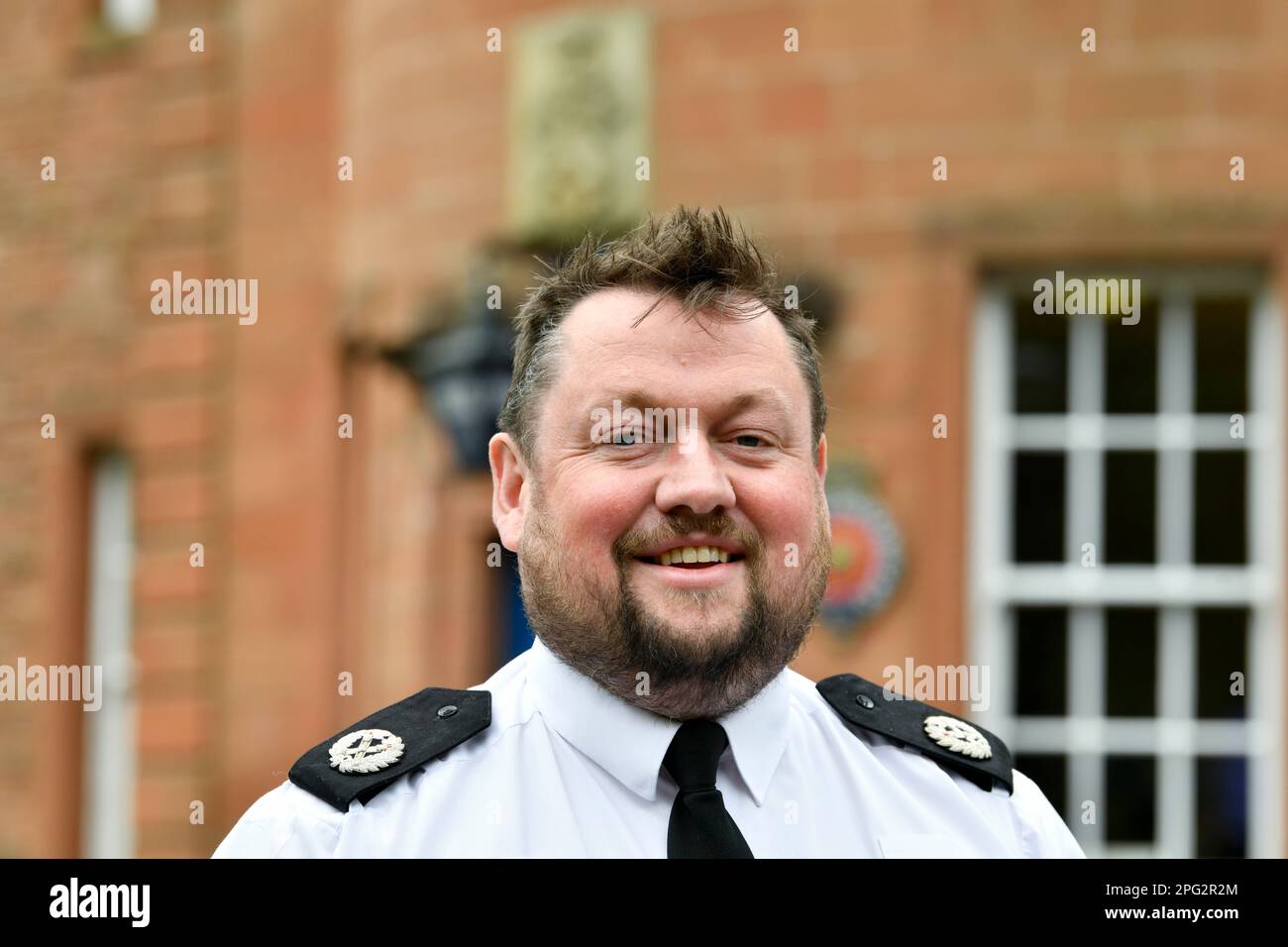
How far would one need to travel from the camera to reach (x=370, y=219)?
765 centimetres

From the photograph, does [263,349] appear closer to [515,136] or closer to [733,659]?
[515,136]

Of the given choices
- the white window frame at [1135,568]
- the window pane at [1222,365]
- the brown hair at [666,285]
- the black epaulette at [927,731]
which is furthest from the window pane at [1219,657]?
the brown hair at [666,285]

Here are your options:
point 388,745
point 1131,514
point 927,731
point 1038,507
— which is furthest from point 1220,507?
point 388,745

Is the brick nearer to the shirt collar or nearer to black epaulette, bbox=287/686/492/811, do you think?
black epaulette, bbox=287/686/492/811

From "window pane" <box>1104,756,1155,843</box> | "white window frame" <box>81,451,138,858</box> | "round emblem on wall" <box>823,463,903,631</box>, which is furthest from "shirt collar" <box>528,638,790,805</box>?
"white window frame" <box>81,451,138,858</box>

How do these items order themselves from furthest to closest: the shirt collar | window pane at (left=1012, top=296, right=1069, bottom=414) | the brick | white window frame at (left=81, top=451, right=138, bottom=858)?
white window frame at (left=81, top=451, right=138, bottom=858) → the brick → window pane at (left=1012, top=296, right=1069, bottom=414) → the shirt collar

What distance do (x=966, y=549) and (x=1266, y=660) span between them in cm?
111

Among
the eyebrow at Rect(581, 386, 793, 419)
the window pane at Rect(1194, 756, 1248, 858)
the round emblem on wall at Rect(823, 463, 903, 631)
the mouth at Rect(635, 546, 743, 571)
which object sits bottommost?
the window pane at Rect(1194, 756, 1248, 858)

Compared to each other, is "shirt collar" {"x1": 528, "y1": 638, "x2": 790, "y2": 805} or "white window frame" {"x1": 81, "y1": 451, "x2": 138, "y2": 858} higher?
"shirt collar" {"x1": 528, "y1": 638, "x2": 790, "y2": 805}

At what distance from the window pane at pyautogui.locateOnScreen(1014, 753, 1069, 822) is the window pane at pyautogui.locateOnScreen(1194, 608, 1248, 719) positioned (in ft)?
1.69

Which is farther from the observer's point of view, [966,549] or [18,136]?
[18,136]

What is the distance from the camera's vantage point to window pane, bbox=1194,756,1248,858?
6430mm

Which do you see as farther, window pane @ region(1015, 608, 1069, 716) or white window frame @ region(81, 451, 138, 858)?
white window frame @ region(81, 451, 138, 858)
